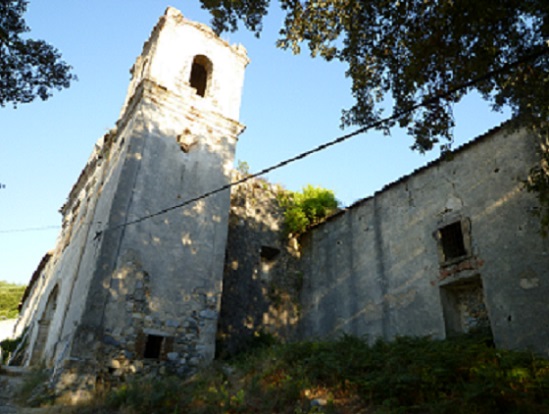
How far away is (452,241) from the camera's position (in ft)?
37.4

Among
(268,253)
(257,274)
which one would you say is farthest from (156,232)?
(268,253)

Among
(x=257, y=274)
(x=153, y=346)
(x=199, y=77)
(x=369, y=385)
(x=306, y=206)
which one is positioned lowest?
(x=369, y=385)

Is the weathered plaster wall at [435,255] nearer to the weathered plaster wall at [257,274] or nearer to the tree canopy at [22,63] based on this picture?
the weathered plaster wall at [257,274]

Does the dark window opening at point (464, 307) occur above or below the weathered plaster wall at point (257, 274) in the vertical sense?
below

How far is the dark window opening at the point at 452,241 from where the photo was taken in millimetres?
11227

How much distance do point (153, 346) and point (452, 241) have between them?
787 centimetres

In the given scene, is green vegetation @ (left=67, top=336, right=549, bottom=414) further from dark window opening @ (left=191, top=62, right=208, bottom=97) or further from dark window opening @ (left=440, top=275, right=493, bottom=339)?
dark window opening @ (left=191, top=62, right=208, bottom=97)

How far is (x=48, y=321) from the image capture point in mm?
16141

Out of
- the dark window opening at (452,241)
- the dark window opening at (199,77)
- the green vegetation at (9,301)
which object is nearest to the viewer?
the dark window opening at (452,241)

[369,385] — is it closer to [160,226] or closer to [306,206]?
[160,226]

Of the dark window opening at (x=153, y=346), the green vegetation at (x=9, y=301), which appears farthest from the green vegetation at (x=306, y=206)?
the green vegetation at (x=9, y=301)

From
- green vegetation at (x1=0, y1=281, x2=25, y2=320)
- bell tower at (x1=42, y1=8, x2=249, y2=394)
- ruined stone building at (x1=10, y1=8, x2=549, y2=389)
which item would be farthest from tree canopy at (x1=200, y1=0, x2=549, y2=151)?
green vegetation at (x1=0, y1=281, x2=25, y2=320)

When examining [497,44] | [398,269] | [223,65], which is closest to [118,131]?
[223,65]

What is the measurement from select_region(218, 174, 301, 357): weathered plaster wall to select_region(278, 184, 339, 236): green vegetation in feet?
1.05
